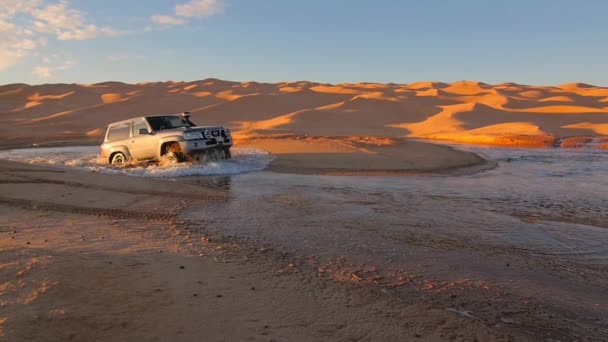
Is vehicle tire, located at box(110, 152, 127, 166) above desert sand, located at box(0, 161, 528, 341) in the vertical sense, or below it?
above

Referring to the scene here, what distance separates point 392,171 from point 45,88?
2349 inches

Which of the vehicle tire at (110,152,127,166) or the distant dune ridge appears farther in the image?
the distant dune ridge

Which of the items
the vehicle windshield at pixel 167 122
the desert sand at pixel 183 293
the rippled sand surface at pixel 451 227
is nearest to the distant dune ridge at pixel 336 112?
the vehicle windshield at pixel 167 122

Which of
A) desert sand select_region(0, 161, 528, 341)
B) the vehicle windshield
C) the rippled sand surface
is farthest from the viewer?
the vehicle windshield

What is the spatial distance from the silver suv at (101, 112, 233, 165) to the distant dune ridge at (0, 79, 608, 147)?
9253mm

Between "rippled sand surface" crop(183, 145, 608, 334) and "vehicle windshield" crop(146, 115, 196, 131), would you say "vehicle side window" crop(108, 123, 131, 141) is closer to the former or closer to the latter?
"vehicle windshield" crop(146, 115, 196, 131)

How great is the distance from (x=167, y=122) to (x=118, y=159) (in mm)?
1911

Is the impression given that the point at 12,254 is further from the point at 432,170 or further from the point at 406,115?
the point at 406,115

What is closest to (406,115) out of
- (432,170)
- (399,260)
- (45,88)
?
(432,170)

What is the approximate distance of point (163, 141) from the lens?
40.5 feet

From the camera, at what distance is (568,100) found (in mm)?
42062

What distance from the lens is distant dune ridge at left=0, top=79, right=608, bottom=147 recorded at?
28.2 meters

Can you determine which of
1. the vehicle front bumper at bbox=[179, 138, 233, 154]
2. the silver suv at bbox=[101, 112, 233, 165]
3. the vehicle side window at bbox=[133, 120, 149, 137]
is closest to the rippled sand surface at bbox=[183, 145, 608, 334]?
the vehicle front bumper at bbox=[179, 138, 233, 154]

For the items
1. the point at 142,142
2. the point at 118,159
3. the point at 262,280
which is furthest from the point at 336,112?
the point at 262,280
